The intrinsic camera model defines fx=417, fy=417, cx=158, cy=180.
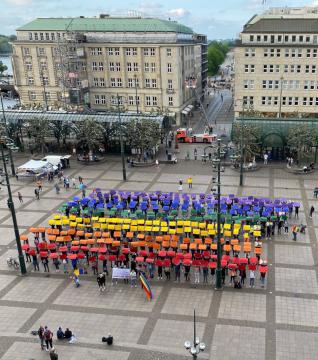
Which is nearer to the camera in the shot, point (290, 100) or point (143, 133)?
point (143, 133)

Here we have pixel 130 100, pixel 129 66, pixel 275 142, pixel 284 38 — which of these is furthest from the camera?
pixel 130 100

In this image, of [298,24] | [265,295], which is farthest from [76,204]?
[298,24]

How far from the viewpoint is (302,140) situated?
155 ft

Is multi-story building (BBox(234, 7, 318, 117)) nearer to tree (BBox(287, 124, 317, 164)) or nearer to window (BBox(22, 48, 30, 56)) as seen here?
tree (BBox(287, 124, 317, 164))

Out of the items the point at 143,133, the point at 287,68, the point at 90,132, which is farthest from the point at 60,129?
the point at 287,68

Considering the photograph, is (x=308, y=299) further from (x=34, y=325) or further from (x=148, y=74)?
(x=148, y=74)

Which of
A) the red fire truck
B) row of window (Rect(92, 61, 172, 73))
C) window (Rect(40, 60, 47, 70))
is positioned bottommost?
the red fire truck

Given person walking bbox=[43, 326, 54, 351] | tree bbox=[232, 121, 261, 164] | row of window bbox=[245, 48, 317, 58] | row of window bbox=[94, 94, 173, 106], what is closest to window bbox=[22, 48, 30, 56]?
row of window bbox=[94, 94, 173, 106]

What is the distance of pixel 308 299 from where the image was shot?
24266 millimetres

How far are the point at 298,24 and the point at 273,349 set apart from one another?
5511cm

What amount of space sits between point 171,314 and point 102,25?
65337mm

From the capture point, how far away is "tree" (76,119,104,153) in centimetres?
5312

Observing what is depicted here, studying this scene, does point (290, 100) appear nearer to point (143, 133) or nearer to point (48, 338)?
point (143, 133)

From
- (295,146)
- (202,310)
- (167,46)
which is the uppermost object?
(167,46)
